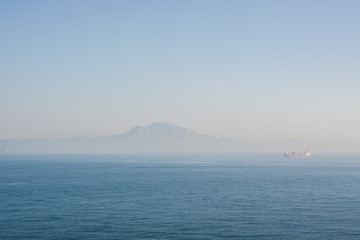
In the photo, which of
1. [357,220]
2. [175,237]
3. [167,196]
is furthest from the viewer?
[167,196]

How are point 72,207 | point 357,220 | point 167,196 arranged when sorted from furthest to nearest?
point 167,196 < point 72,207 < point 357,220

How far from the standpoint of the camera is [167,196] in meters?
99.0

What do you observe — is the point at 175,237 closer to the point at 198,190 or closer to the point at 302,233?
the point at 302,233

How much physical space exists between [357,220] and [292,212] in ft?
40.1

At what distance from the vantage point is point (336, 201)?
9056 cm

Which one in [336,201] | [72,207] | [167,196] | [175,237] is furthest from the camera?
[167,196]

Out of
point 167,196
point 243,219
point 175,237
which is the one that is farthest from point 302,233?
point 167,196

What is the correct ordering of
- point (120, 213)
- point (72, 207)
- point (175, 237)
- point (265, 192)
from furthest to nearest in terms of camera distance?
point (265, 192) < point (72, 207) < point (120, 213) < point (175, 237)

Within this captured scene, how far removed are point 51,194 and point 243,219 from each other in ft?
178

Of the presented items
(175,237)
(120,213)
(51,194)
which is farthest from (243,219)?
(51,194)

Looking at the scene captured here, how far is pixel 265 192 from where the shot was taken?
106375 mm

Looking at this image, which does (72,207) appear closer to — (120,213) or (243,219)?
(120,213)

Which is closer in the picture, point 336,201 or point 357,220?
point 357,220

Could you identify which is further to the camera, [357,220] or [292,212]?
[292,212]
